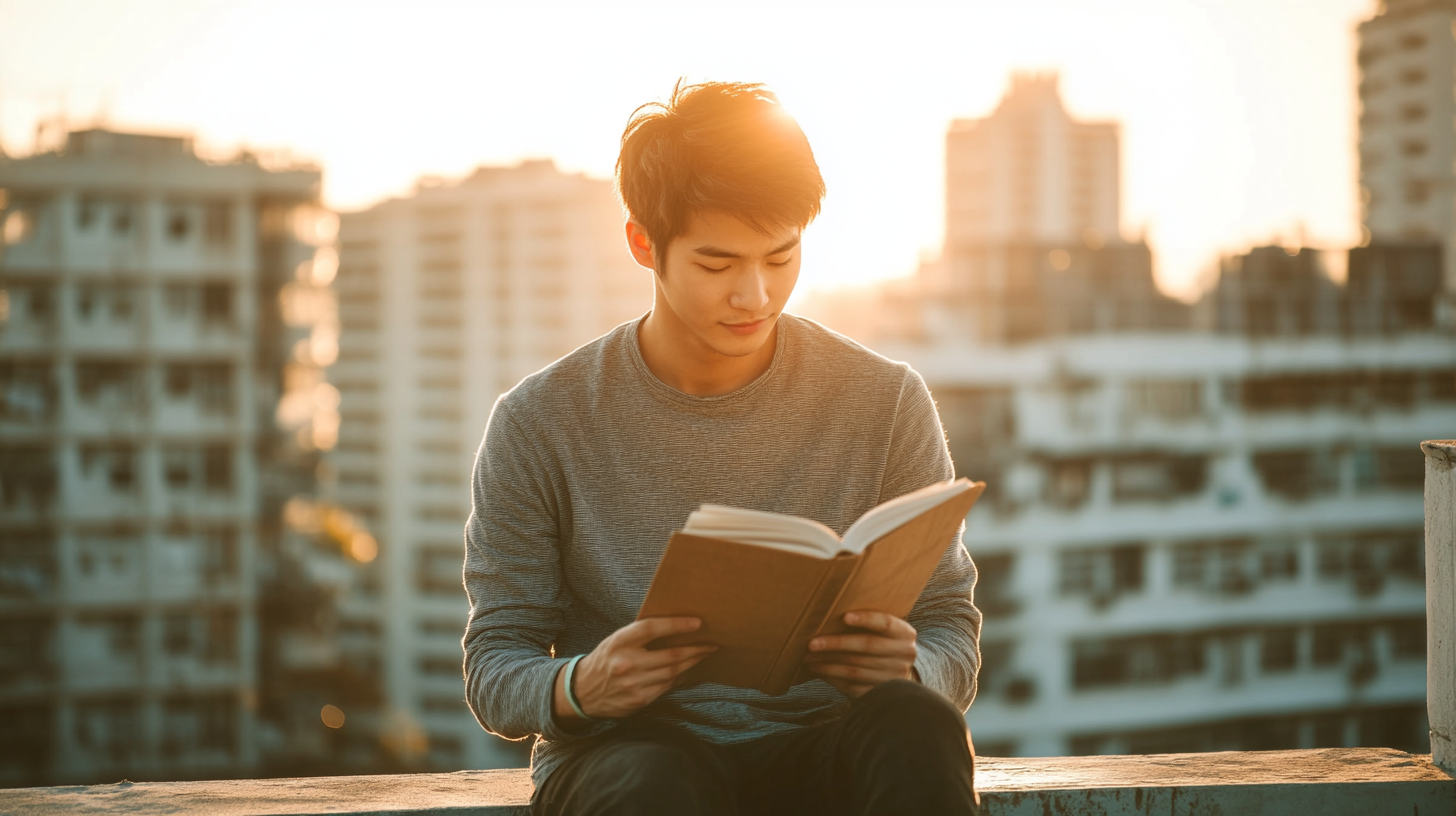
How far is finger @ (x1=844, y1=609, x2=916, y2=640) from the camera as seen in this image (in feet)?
4.77

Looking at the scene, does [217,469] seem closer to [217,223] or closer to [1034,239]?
[217,223]

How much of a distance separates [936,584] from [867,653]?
0.96 feet

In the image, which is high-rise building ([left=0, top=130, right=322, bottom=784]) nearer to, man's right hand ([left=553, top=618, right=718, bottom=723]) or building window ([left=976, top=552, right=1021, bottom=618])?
building window ([left=976, top=552, right=1021, bottom=618])

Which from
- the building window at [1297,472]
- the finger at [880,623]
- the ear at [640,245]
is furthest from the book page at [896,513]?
the building window at [1297,472]

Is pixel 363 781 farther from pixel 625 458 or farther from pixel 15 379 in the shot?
pixel 15 379

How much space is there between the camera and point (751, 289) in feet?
5.42

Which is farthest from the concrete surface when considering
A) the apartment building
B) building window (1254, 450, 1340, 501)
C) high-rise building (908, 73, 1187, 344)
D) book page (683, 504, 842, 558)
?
building window (1254, 450, 1340, 501)

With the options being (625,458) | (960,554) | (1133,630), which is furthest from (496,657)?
(1133,630)

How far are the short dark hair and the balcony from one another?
1059 millimetres

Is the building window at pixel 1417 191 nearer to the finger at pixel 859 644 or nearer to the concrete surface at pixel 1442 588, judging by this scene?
the concrete surface at pixel 1442 588

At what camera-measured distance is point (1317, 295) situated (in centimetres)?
2639

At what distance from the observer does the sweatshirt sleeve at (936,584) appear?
1651 millimetres

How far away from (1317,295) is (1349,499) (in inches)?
191

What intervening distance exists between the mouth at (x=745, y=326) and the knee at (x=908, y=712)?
1.78ft
